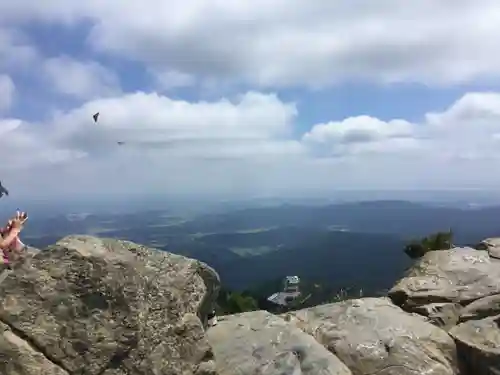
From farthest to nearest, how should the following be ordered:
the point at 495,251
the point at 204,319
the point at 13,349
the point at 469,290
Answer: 1. the point at 495,251
2. the point at 469,290
3. the point at 204,319
4. the point at 13,349

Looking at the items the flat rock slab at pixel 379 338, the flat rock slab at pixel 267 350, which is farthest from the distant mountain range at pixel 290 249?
the flat rock slab at pixel 379 338

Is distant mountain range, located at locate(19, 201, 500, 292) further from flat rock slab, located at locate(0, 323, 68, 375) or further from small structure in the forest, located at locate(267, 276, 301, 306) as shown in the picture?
flat rock slab, located at locate(0, 323, 68, 375)

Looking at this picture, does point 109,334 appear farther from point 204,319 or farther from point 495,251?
point 495,251

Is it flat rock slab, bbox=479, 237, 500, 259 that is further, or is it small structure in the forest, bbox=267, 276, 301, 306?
small structure in the forest, bbox=267, 276, 301, 306

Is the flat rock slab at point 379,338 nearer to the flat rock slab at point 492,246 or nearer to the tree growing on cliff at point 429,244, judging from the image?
the flat rock slab at point 492,246

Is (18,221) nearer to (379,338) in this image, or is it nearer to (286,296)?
(379,338)

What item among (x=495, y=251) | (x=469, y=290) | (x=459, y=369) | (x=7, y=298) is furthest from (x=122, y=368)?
(x=495, y=251)

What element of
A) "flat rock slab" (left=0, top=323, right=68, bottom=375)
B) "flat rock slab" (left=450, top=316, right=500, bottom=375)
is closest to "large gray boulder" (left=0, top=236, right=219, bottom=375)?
"flat rock slab" (left=0, top=323, right=68, bottom=375)
